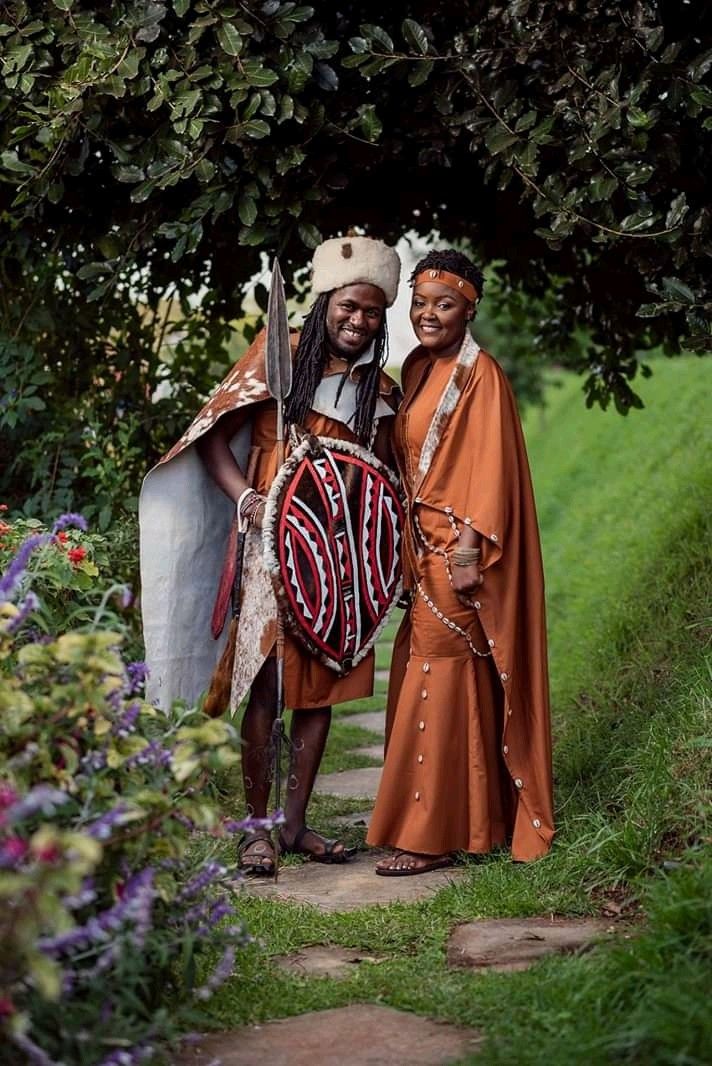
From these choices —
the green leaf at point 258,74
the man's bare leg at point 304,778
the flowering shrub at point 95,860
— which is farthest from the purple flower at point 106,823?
the green leaf at point 258,74

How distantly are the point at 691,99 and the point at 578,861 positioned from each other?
2.32m

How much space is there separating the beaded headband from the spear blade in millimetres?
453

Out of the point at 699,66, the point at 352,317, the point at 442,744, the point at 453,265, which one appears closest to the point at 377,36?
the point at 453,265

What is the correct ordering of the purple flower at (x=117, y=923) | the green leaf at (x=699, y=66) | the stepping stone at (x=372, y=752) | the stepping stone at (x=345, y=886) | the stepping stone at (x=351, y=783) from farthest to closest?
the stepping stone at (x=372, y=752) → the stepping stone at (x=351, y=783) → the green leaf at (x=699, y=66) → the stepping stone at (x=345, y=886) → the purple flower at (x=117, y=923)

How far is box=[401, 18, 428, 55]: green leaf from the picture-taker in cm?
489

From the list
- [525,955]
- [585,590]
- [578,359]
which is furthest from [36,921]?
[585,590]

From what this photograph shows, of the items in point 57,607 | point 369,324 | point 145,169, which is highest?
point 145,169

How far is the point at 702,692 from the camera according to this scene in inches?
187

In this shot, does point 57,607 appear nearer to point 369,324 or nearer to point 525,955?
point 369,324

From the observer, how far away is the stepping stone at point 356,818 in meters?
5.53

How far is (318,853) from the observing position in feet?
16.3

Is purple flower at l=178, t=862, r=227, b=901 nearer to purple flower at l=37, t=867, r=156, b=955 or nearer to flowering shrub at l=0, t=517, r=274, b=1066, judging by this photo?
flowering shrub at l=0, t=517, r=274, b=1066

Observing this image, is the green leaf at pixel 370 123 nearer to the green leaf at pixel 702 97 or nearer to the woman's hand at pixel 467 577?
the green leaf at pixel 702 97

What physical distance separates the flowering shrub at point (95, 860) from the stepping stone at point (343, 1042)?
0.12 metres
